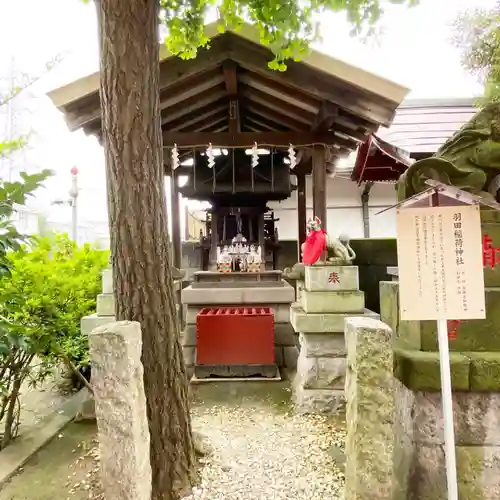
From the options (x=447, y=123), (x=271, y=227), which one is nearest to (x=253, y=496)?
(x=271, y=227)

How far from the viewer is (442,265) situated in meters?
2.23

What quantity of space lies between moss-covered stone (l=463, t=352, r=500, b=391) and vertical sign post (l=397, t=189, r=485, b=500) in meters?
0.34

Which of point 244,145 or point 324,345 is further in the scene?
point 244,145

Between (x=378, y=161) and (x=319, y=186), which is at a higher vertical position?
(x=378, y=161)

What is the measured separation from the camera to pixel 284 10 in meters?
3.26

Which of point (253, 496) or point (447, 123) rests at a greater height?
point (447, 123)

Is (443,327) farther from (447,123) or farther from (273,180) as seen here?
(447,123)

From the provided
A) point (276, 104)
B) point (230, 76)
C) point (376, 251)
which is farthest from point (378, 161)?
point (230, 76)

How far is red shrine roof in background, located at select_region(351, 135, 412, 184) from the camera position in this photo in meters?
8.15

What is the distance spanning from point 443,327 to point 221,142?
4.49m

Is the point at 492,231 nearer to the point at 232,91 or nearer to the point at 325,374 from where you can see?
the point at 325,374

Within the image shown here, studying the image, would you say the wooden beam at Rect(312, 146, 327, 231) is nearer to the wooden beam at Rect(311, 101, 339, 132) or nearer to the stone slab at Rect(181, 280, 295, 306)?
the wooden beam at Rect(311, 101, 339, 132)

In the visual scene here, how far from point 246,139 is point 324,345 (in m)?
3.20

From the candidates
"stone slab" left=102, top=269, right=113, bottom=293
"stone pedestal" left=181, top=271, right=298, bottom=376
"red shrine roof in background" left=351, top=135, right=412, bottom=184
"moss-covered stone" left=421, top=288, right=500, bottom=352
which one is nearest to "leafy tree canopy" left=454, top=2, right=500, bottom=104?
"red shrine roof in background" left=351, top=135, right=412, bottom=184
